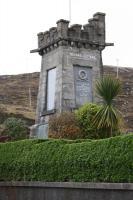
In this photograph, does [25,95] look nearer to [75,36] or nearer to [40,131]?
[40,131]

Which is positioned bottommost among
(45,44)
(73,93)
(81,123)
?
(81,123)

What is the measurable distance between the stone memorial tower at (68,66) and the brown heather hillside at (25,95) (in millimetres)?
31459

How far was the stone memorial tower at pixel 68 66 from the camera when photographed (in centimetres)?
2619

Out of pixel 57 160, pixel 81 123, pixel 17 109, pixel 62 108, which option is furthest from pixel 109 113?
pixel 17 109

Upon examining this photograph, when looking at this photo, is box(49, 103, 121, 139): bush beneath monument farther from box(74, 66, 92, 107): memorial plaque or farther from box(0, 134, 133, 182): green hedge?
box(0, 134, 133, 182): green hedge

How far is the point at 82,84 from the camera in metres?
27.0

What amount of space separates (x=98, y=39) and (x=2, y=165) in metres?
10.4

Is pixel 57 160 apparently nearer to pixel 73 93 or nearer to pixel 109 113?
pixel 109 113

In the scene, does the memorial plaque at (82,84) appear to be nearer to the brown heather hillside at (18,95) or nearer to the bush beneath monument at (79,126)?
the bush beneath monument at (79,126)

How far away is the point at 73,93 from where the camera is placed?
2625 cm

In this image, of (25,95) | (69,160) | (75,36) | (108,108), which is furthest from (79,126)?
(25,95)

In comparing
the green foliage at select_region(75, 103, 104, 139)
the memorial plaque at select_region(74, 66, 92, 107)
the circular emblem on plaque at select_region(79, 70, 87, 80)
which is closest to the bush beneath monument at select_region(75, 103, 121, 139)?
the green foliage at select_region(75, 103, 104, 139)

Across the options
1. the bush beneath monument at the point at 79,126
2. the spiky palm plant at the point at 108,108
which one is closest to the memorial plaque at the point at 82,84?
the bush beneath monument at the point at 79,126

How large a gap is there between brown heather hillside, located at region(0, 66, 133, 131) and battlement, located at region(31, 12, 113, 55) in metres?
31.4
